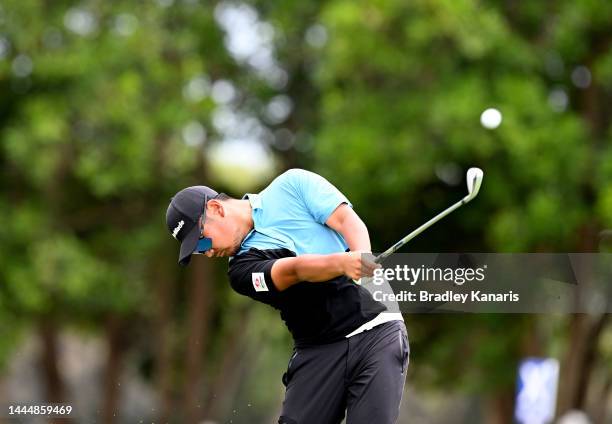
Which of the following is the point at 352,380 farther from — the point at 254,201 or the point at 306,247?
the point at 254,201

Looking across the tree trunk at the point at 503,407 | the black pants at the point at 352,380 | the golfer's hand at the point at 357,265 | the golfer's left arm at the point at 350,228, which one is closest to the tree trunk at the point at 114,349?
the tree trunk at the point at 503,407

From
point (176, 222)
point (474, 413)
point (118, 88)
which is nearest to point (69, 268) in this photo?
point (118, 88)

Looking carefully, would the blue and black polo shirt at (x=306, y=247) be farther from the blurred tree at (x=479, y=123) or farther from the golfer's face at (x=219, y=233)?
the blurred tree at (x=479, y=123)

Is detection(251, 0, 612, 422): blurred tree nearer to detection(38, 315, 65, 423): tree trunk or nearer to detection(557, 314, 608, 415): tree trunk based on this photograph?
detection(557, 314, 608, 415): tree trunk

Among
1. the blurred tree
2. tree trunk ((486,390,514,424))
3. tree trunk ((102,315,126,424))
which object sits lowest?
Result: tree trunk ((486,390,514,424))

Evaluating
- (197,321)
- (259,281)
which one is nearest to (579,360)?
(197,321)

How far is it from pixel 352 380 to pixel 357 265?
0.80 m

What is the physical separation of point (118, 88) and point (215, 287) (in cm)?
731

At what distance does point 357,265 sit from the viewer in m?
5.49

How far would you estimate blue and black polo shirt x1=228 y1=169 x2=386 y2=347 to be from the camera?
A: 5.92m

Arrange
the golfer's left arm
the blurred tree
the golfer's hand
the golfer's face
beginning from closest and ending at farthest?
the golfer's hand, the golfer's left arm, the golfer's face, the blurred tree

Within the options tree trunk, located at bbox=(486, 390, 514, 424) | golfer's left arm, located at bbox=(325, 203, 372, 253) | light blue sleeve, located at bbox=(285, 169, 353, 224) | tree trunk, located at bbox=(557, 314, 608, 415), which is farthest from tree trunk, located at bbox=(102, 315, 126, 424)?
golfer's left arm, located at bbox=(325, 203, 372, 253)

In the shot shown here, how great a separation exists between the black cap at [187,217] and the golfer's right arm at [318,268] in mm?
500

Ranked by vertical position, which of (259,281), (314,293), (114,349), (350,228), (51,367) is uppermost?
(350,228)
